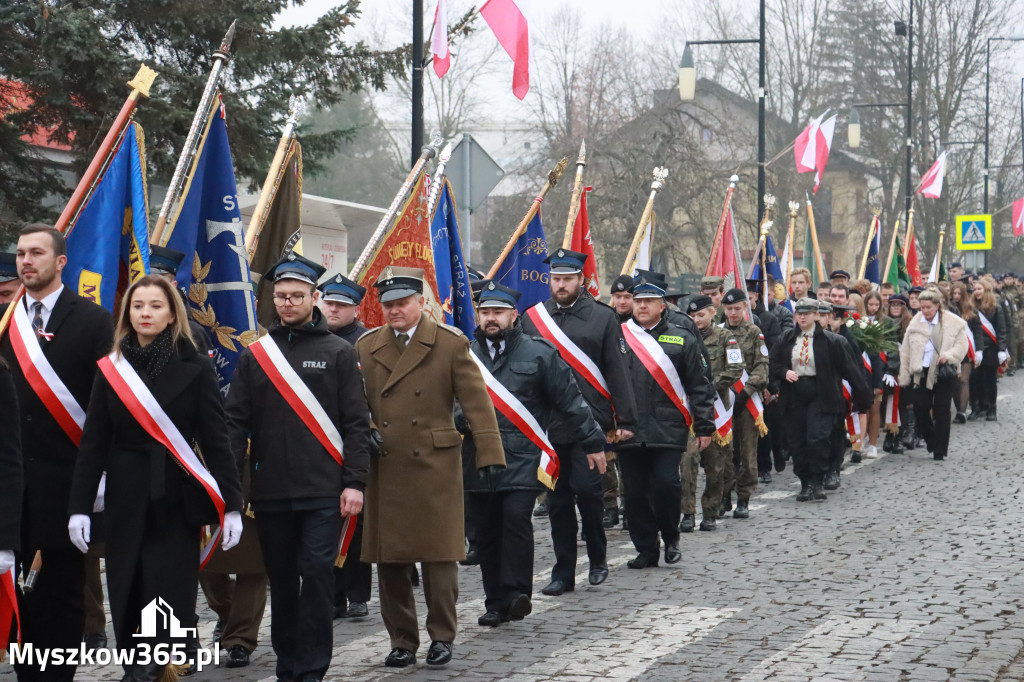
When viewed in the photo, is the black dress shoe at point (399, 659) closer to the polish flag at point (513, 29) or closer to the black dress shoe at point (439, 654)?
the black dress shoe at point (439, 654)

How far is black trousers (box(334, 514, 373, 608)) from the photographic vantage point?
8.41 m

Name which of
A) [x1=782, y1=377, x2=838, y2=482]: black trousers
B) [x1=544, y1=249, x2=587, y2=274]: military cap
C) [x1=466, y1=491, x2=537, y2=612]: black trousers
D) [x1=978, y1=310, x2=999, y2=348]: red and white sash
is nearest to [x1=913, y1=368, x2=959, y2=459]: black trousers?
[x1=782, y1=377, x2=838, y2=482]: black trousers

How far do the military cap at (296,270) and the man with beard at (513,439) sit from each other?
1.52m

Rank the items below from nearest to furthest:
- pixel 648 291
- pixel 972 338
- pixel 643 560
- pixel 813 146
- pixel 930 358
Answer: pixel 643 560, pixel 648 291, pixel 930 358, pixel 972 338, pixel 813 146

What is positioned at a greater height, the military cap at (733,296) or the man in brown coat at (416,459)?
the military cap at (733,296)

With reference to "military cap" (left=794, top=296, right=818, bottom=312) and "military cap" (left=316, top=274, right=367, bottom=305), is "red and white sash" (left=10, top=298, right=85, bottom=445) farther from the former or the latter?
"military cap" (left=794, top=296, right=818, bottom=312)

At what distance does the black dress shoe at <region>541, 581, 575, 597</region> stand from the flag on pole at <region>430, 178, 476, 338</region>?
8.20 feet

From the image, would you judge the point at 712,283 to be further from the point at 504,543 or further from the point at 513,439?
the point at 504,543

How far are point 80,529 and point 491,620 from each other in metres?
2.81

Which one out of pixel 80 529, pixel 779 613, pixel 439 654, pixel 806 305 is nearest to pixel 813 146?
pixel 806 305

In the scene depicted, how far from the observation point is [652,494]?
401 inches

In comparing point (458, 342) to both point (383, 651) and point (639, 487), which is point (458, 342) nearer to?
point (383, 651)

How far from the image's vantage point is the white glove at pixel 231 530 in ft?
19.9

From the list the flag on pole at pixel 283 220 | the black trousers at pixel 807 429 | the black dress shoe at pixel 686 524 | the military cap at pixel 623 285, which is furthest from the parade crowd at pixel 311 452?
the black trousers at pixel 807 429
